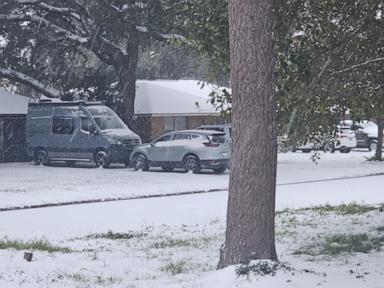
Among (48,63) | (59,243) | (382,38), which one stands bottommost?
(59,243)

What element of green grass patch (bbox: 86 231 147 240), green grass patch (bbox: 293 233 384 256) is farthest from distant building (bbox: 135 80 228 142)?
green grass patch (bbox: 293 233 384 256)

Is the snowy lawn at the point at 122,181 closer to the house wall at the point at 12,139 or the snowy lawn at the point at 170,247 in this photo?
the house wall at the point at 12,139

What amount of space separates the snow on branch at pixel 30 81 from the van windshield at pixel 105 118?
4061 millimetres

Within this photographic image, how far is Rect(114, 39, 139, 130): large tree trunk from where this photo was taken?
32.6 m

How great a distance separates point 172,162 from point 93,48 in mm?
7630

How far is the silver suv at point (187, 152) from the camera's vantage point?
86.1ft

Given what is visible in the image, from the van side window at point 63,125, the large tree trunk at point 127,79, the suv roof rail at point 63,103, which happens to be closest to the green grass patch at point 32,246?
the van side window at point 63,125

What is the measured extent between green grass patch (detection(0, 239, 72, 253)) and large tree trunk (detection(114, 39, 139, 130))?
72.5ft

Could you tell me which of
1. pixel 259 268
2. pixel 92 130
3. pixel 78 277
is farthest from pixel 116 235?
pixel 92 130

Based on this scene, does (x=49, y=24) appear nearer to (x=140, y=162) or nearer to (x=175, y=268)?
(x=140, y=162)

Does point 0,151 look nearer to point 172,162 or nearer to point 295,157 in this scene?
point 172,162

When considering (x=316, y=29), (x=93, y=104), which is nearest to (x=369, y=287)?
(x=316, y=29)

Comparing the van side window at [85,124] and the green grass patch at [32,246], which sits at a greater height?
the van side window at [85,124]

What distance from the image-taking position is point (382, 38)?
9.46m
